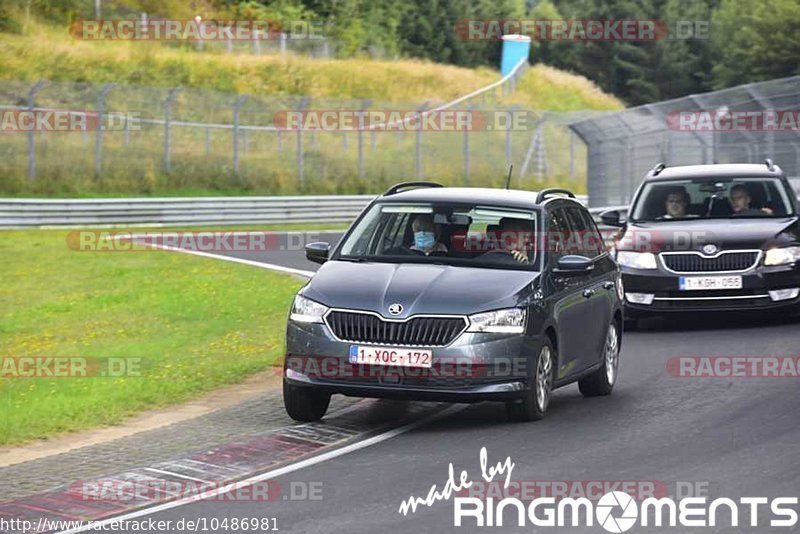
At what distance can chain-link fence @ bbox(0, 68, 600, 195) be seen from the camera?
1607 inches

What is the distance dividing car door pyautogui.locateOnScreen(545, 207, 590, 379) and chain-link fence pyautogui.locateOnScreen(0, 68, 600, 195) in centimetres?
2687

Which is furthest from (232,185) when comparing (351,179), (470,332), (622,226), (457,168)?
(470,332)

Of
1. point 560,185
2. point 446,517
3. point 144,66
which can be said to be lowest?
point 560,185

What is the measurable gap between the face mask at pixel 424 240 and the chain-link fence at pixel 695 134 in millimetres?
17113

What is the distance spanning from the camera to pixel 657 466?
9828 mm

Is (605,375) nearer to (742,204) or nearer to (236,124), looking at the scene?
(742,204)

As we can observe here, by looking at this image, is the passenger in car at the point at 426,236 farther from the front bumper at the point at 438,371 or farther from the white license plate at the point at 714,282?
the white license plate at the point at 714,282

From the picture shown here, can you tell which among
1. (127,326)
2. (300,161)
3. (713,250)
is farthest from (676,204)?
(300,161)

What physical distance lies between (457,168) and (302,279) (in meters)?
26.2

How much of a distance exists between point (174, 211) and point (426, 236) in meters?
26.7

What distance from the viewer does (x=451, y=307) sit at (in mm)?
11062

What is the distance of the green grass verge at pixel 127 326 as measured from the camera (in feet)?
42.3

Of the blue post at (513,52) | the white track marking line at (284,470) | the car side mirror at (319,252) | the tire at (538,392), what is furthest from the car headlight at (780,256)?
the blue post at (513,52)

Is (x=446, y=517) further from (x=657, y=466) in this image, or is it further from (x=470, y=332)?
(x=470, y=332)
